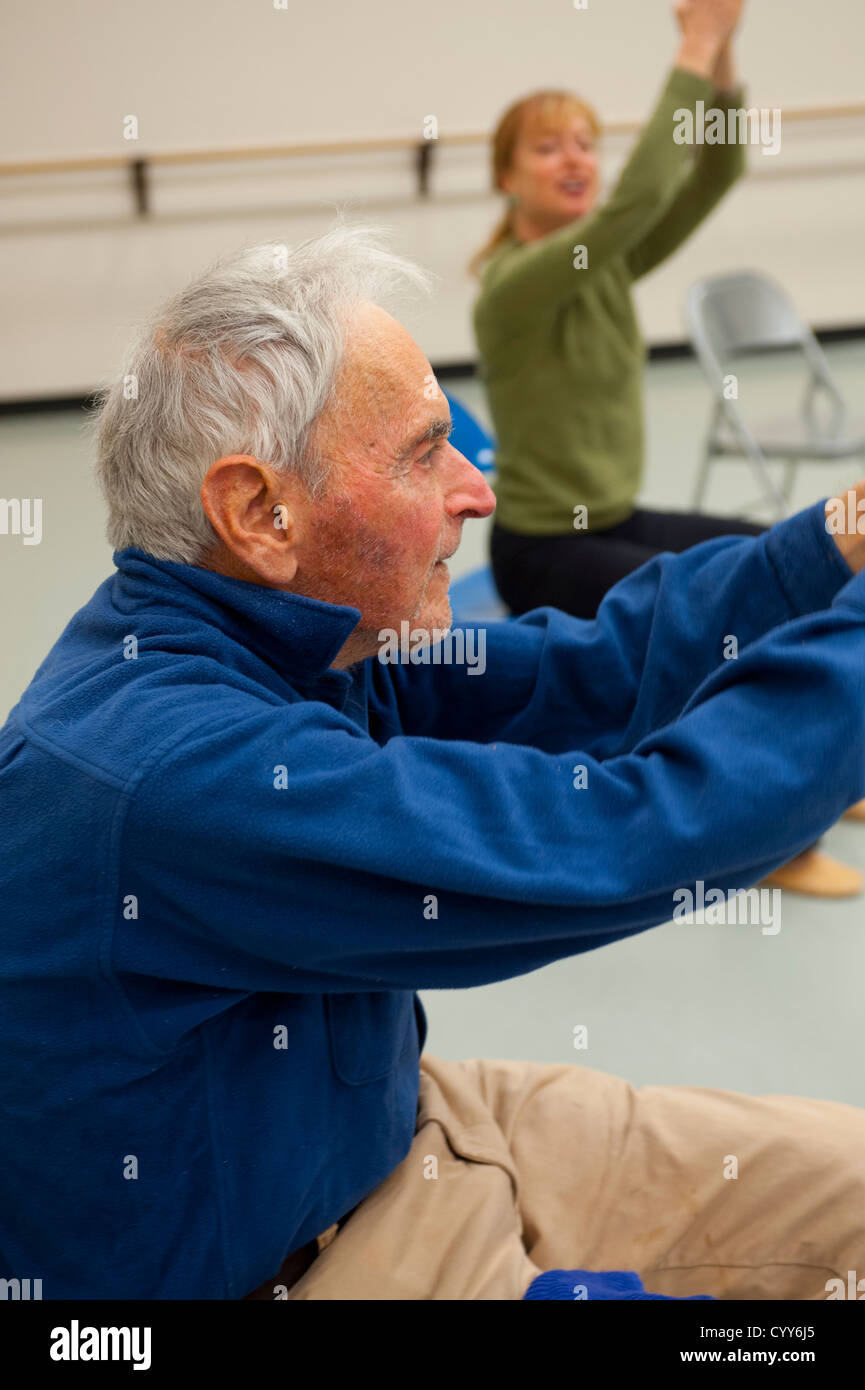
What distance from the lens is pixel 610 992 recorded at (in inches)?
83.4

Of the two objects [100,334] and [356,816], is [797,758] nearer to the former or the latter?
[356,816]

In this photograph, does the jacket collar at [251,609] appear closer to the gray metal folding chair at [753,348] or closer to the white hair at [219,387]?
the white hair at [219,387]

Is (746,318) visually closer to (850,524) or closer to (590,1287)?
(850,524)

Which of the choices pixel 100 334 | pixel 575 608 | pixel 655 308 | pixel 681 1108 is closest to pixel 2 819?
pixel 681 1108

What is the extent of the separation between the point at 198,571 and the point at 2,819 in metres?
0.21

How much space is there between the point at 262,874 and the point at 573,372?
84.5 inches

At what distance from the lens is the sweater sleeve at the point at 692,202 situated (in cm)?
268

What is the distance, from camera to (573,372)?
2.72m

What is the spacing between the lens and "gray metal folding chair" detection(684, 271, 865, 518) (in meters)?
3.65

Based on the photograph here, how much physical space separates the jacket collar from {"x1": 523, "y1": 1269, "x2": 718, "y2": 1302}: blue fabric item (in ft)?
1.58

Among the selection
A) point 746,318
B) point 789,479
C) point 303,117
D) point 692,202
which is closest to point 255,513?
point 692,202

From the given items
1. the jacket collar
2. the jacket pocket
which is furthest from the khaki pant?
the jacket collar

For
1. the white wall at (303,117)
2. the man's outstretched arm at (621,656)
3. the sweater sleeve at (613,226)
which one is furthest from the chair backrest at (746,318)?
the man's outstretched arm at (621,656)
